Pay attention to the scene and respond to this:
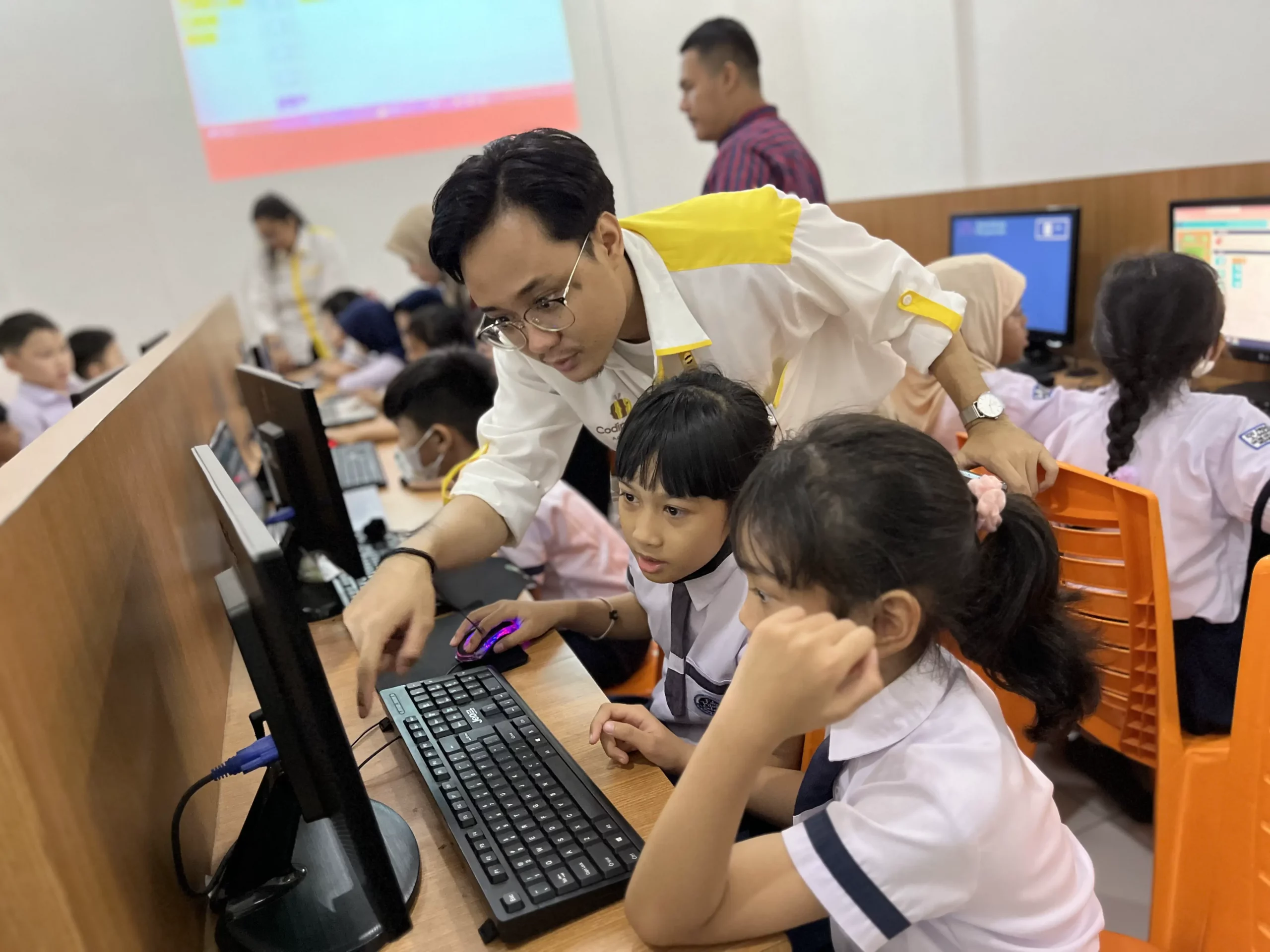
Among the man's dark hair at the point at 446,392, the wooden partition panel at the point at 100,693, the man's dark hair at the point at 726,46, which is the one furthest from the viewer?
the man's dark hair at the point at 726,46

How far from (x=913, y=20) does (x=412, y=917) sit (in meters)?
4.04

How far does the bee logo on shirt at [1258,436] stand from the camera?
4.91 feet

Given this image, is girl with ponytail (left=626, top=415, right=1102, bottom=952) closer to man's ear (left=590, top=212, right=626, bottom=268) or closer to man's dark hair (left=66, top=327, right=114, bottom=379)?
man's ear (left=590, top=212, right=626, bottom=268)

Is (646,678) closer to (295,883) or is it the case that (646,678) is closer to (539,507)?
(539,507)

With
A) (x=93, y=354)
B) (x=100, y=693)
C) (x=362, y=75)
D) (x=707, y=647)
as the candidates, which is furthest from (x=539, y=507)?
(x=362, y=75)

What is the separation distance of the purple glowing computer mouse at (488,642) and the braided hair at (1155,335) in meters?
1.11

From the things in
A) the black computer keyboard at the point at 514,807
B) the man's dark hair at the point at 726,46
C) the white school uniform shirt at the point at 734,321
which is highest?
the man's dark hair at the point at 726,46

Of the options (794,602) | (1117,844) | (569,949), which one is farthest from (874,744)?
(1117,844)

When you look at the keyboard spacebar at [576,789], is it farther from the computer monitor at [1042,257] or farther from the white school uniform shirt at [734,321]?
the computer monitor at [1042,257]

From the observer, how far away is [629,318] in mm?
1312

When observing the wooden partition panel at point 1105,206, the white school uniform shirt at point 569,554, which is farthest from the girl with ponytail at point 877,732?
the wooden partition panel at point 1105,206

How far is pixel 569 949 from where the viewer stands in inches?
29.5

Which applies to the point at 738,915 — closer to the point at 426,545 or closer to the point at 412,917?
the point at 412,917

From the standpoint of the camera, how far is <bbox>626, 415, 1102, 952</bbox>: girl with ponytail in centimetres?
68
